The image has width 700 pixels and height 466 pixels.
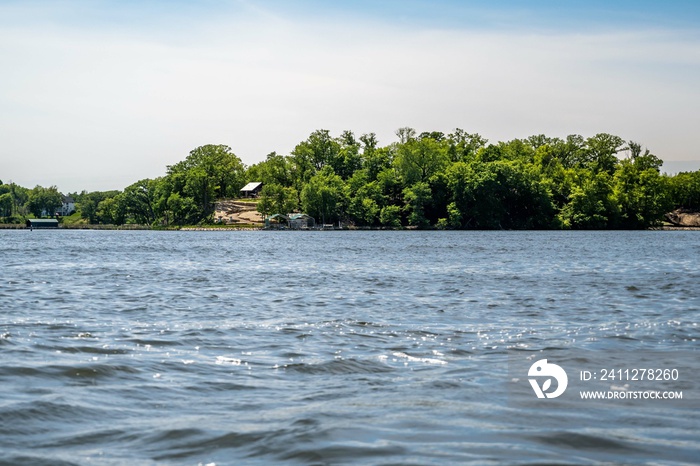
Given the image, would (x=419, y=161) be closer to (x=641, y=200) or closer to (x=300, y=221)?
(x=300, y=221)

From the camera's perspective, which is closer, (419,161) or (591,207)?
(591,207)

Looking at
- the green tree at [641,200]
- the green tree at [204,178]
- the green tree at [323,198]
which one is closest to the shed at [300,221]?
the green tree at [323,198]

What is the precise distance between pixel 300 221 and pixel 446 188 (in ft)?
101

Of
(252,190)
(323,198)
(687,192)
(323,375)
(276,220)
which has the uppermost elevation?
(252,190)

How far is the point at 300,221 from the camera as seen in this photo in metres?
156

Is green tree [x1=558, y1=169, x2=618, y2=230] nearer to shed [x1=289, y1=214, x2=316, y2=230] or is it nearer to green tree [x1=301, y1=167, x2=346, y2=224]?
green tree [x1=301, y1=167, x2=346, y2=224]

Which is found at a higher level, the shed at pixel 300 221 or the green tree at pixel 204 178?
the green tree at pixel 204 178

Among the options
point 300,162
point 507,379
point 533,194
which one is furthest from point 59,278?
point 300,162

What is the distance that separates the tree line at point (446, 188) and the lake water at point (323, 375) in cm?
12619

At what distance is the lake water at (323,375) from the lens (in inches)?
A: 298

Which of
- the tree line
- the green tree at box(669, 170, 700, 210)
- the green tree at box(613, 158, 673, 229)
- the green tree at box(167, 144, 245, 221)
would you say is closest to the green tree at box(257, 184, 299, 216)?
the tree line

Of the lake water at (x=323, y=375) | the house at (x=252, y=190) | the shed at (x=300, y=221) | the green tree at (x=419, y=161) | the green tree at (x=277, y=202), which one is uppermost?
the green tree at (x=419, y=161)

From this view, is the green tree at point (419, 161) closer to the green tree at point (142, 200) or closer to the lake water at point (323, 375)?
the green tree at point (142, 200)

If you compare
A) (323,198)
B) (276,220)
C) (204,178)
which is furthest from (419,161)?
(204,178)
